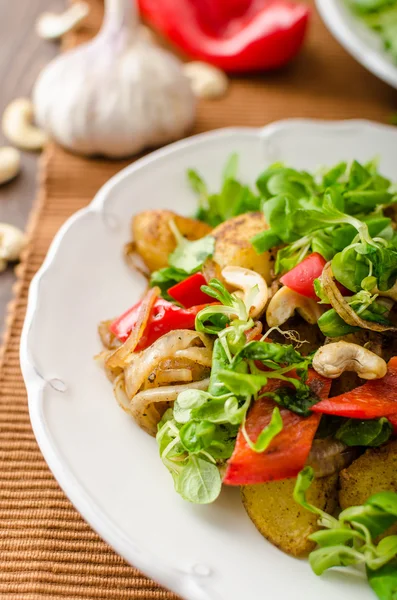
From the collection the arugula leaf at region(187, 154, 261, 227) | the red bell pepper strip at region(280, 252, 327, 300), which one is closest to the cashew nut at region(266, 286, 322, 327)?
the red bell pepper strip at region(280, 252, 327, 300)

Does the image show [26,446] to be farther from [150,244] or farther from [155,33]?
[155,33]

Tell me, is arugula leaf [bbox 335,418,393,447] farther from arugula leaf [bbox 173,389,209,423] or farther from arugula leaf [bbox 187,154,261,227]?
arugula leaf [bbox 187,154,261,227]

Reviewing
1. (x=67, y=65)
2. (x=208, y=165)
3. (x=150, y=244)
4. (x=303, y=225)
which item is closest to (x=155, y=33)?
(x=67, y=65)

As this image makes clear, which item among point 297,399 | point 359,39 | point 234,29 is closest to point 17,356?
point 297,399

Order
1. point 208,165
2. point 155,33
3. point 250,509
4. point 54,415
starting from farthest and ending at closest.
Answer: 1. point 155,33
2. point 208,165
3. point 54,415
4. point 250,509

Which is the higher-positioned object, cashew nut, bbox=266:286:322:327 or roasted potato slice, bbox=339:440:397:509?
cashew nut, bbox=266:286:322:327

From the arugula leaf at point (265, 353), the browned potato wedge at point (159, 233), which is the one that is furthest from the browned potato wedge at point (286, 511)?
the browned potato wedge at point (159, 233)
